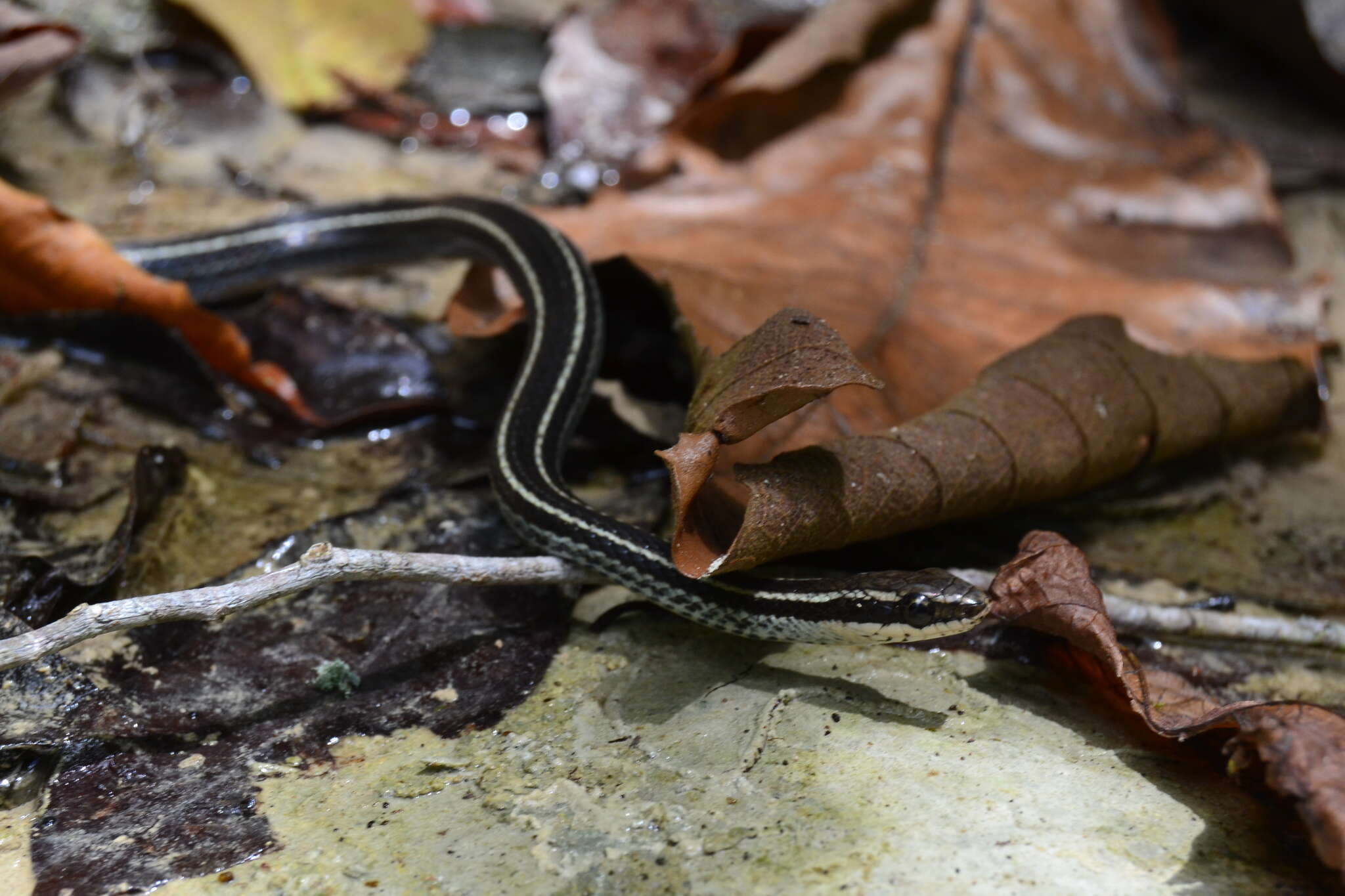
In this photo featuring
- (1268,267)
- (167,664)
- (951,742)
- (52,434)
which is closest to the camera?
(951,742)

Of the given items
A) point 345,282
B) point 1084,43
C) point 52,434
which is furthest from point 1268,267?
point 52,434

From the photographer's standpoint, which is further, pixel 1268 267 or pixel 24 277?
pixel 1268 267

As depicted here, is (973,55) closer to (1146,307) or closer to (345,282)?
(1146,307)

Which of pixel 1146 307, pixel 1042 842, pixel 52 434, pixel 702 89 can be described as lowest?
pixel 52 434

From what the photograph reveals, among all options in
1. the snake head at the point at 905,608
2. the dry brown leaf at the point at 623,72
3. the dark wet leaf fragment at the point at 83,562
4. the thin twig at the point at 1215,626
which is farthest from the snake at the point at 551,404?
the dark wet leaf fragment at the point at 83,562

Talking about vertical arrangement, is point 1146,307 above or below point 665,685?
above

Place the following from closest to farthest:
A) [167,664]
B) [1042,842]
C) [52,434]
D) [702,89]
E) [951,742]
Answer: [1042,842], [951,742], [167,664], [52,434], [702,89]

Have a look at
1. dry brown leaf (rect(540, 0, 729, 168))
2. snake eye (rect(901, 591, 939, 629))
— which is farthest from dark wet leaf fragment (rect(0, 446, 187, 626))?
dry brown leaf (rect(540, 0, 729, 168))

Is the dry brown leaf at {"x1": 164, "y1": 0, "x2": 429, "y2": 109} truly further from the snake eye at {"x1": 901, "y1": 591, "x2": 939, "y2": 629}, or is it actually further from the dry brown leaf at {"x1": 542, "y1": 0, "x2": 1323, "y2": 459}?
the snake eye at {"x1": 901, "y1": 591, "x2": 939, "y2": 629}

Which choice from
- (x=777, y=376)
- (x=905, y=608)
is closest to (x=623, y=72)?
(x=777, y=376)
